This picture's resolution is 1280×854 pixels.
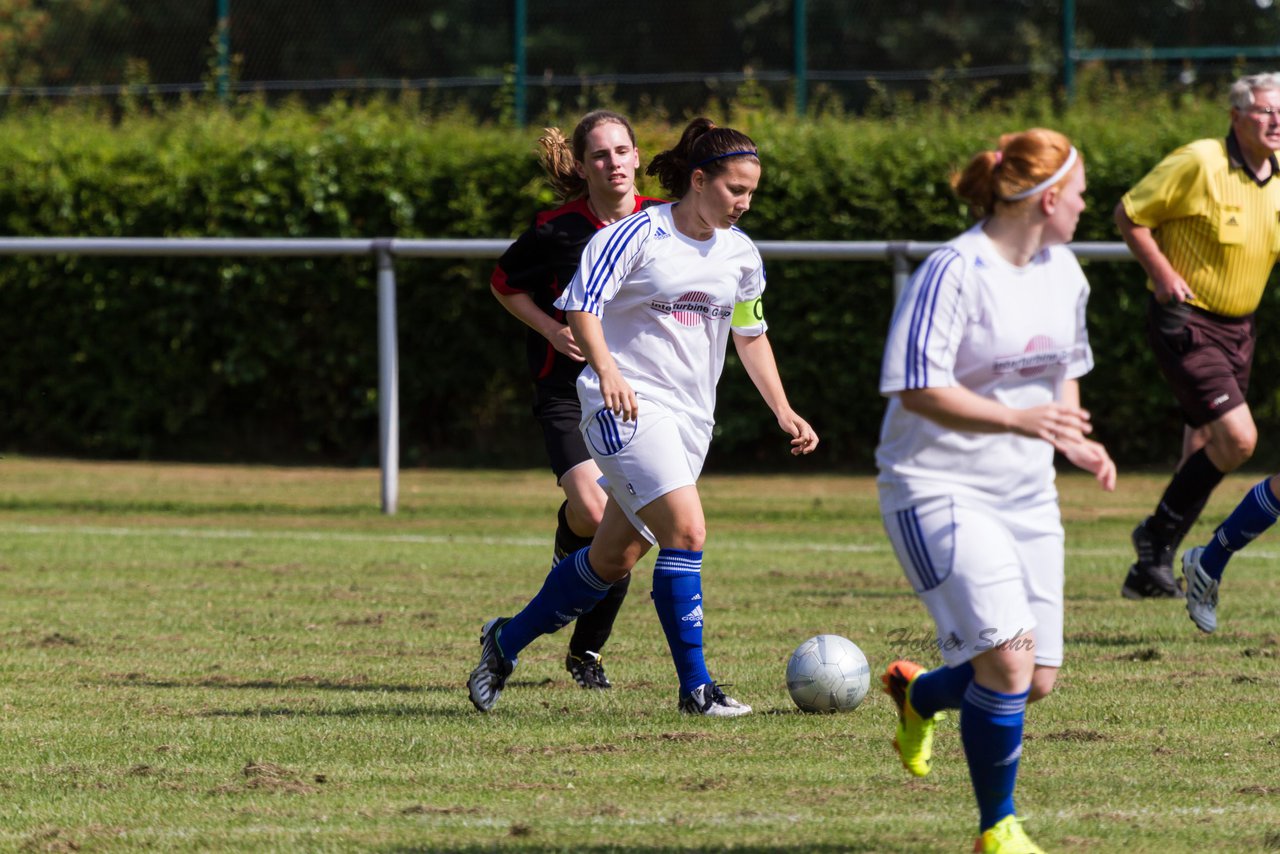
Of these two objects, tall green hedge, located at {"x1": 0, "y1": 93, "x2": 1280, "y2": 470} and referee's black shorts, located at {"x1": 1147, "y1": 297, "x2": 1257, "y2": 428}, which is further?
tall green hedge, located at {"x1": 0, "y1": 93, "x2": 1280, "y2": 470}

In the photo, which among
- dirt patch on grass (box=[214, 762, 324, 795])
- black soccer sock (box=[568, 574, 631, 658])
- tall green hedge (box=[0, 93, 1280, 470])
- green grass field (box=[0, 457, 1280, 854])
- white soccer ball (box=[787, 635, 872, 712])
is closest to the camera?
green grass field (box=[0, 457, 1280, 854])

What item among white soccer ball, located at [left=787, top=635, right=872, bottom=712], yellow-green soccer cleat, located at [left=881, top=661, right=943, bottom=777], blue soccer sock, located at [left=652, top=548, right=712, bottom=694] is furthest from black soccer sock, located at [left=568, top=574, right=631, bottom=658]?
yellow-green soccer cleat, located at [left=881, top=661, right=943, bottom=777]

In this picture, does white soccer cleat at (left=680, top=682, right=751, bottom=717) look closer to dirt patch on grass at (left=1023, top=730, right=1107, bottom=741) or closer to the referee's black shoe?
dirt patch on grass at (left=1023, top=730, right=1107, bottom=741)

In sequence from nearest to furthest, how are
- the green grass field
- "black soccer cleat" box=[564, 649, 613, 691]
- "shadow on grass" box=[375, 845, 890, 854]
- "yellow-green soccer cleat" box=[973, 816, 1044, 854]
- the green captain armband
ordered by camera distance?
"yellow-green soccer cleat" box=[973, 816, 1044, 854] < "shadow on grass" box=[375, 845, 890, 854] < the green grass field < the green captain armband < "black soccer cleat" box=[564, 649, 613, 691]

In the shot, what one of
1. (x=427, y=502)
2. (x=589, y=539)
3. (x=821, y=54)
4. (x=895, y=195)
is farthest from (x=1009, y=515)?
(x=821, y=54)

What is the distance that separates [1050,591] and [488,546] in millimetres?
7490

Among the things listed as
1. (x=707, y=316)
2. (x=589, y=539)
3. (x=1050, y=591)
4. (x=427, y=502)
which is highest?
Result: (x=707, y=316)

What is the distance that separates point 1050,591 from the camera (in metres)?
4.00

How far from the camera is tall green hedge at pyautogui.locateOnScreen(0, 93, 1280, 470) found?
15047 millimetres

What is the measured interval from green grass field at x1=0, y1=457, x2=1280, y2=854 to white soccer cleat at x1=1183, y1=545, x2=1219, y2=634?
130mm

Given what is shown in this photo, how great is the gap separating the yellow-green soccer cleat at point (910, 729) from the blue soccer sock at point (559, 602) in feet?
5.45

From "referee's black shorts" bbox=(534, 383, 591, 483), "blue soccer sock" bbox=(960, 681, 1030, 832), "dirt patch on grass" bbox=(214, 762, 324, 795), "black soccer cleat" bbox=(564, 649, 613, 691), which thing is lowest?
"black soccer cleat" bbox=(564, 649, 613, 691)

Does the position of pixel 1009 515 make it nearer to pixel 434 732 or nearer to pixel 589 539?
pixel 434 732

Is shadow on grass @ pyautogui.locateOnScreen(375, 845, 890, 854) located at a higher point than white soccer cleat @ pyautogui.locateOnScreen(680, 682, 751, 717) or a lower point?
higher
